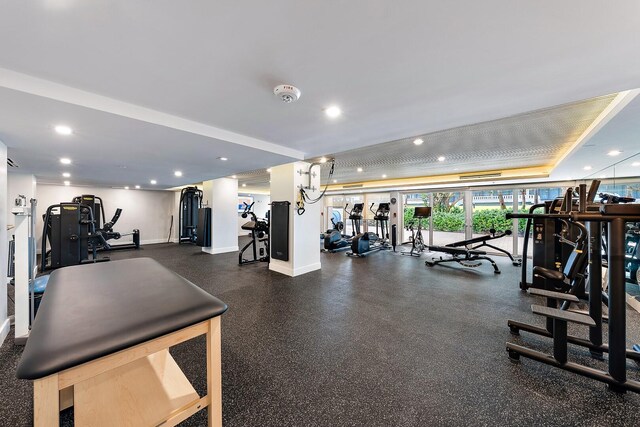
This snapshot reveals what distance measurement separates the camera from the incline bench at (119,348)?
0.84m

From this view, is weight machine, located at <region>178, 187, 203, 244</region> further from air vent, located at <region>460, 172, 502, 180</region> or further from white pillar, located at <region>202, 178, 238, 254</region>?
air vent, located at <region>460, 172, 502, 180</region>

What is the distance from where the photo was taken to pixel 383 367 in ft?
6.36

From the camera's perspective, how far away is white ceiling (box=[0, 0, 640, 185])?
1.23 m

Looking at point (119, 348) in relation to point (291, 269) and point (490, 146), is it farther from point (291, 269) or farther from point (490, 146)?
point (490, 146)

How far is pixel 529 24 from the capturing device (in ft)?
4.26

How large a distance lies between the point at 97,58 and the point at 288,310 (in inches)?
114

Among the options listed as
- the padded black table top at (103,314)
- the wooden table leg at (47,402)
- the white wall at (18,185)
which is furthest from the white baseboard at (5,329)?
the white wall at (18,185)

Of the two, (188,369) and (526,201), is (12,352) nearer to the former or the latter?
(188,369)

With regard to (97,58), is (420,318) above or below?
below


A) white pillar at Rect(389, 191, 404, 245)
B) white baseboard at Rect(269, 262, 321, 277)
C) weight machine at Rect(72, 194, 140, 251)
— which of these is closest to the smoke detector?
white baseboard at Rect(269, 262, 321, 277)

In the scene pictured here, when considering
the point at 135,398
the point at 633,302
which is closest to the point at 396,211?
the point at 633,302

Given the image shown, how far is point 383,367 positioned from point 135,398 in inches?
66.2

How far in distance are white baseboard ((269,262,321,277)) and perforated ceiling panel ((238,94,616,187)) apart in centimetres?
232

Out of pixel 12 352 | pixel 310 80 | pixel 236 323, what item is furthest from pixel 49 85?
pixel 236 323
